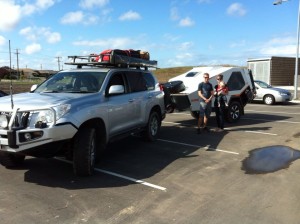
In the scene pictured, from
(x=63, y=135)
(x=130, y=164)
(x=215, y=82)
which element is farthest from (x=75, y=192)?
(x=215, y=82)

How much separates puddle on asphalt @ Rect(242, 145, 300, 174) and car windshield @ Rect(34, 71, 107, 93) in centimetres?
329

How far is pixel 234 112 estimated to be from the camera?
13.4 m

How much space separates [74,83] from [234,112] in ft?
25.3

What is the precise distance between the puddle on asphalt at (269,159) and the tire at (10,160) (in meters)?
4.25

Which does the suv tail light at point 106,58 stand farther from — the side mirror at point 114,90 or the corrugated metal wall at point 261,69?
the corrugated metal wall at point 261,69

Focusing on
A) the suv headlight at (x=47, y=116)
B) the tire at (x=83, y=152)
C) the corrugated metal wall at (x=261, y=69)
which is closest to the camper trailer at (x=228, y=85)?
the tire at (x=83, y=152)

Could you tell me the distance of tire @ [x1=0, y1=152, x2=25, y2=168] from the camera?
6656 millimetres

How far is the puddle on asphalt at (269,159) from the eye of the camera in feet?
22.6

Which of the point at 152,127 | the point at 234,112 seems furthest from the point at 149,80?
the point at 234,112

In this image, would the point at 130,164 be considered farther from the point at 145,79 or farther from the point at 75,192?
the point at 145,79

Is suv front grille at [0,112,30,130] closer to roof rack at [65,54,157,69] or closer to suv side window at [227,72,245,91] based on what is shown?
roof rack at [65,54,157,69]

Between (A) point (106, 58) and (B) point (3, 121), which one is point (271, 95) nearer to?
(A) point (106, 58)

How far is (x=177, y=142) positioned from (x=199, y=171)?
8.92 ft

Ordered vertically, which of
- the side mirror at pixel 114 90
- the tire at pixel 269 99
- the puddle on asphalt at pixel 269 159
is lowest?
the puddle on asphalt at pixel 269 159
